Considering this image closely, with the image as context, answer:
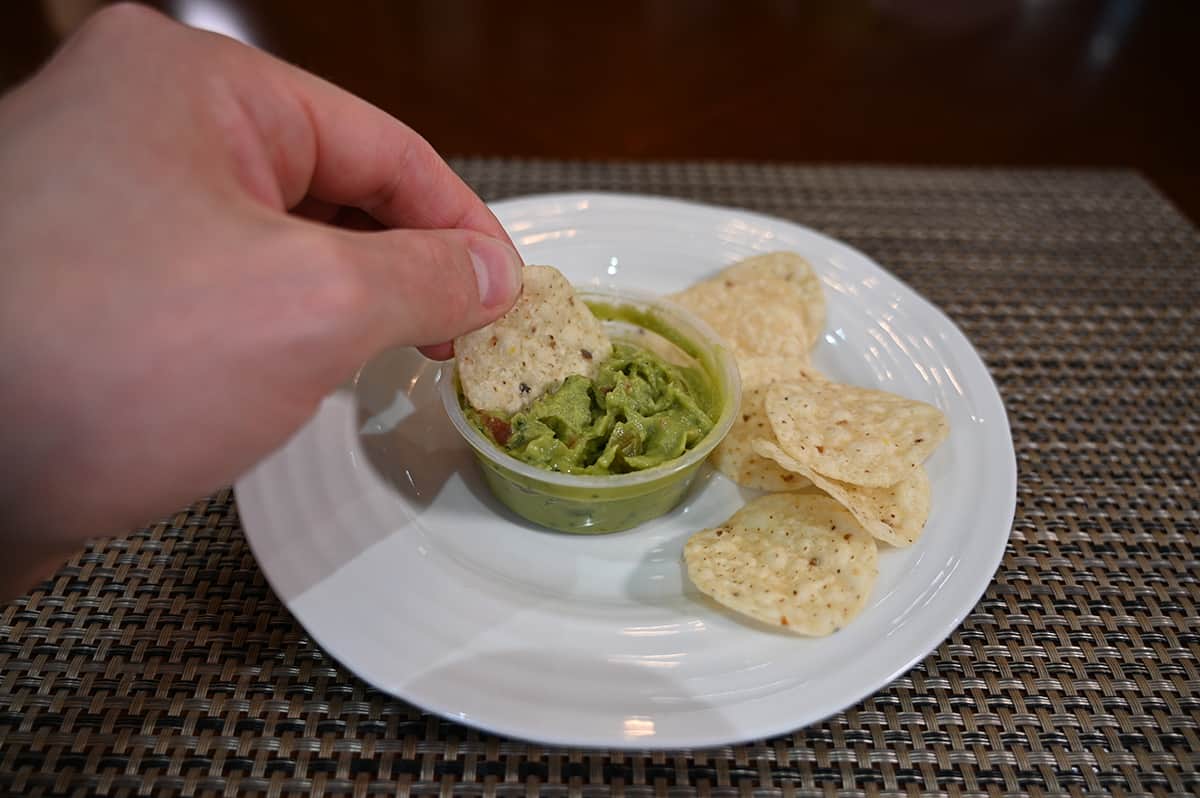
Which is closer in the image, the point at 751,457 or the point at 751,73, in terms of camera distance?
the point at 751,457

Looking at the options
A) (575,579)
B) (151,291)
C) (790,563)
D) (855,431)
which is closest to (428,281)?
(151,291)

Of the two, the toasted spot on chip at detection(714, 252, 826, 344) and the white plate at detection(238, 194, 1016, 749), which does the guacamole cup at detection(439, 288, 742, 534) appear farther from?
the toasted spot on chip at detection(714, 252, 826, 344)

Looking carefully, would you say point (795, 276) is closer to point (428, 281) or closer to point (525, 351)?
point (525, 351)

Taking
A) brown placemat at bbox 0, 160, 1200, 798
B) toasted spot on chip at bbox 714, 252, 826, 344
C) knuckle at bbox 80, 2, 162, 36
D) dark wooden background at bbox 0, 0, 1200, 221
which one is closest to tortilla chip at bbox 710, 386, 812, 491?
toasted spot on chip at bbox 714, 252, 826, 344

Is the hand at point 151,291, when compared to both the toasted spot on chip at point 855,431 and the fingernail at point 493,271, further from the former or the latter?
the toasted spot on chip at point 855,431

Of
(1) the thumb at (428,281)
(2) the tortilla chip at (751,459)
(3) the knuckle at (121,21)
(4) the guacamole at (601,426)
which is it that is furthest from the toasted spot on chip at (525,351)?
(3) the knuckle at (121,21)
